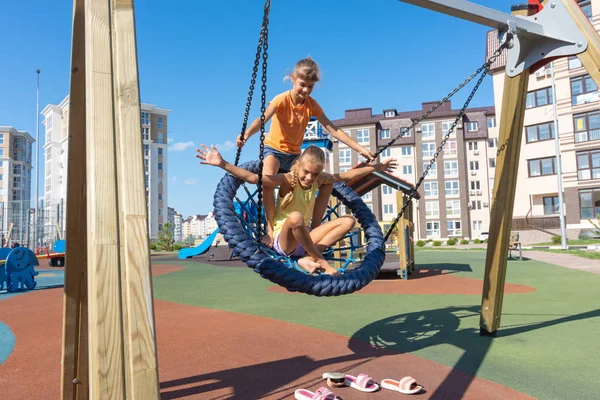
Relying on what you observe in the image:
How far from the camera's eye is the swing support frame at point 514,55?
358 centimetres

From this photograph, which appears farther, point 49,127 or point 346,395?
point 49,127

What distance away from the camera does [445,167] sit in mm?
42781

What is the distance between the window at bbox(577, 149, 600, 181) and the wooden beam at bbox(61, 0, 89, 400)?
101 ft

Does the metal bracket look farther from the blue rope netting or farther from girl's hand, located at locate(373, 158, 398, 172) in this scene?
the blue rope netting

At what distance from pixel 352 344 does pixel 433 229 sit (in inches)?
1550

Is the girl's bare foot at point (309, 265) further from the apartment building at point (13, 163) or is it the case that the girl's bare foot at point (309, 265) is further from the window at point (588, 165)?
the apartment building at point (13, 163)

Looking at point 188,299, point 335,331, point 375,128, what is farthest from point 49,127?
point 335,331

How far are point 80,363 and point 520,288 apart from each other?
27.2 feet

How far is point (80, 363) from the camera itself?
279 cm

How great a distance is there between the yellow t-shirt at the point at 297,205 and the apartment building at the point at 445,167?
37558mm

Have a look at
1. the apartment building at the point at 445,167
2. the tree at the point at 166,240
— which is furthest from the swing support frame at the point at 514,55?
the apartment building at the point at 445,167

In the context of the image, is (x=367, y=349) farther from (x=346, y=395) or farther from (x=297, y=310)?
(x=297, y=310)

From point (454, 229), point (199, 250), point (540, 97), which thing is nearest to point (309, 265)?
point (199, 250)

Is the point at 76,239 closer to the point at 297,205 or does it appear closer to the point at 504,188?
the point at 297,205
